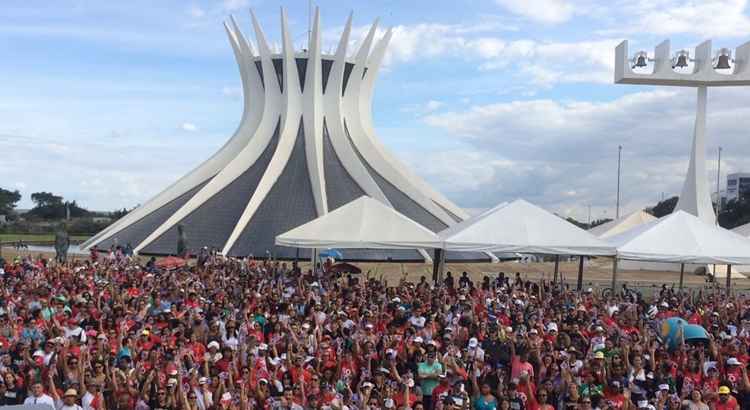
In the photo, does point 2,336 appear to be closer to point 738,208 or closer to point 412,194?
point 412,194

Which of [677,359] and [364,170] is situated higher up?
[364,170]

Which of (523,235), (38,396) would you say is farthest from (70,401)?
(523,235)

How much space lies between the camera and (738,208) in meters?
68.4

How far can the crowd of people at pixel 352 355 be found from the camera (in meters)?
8.21

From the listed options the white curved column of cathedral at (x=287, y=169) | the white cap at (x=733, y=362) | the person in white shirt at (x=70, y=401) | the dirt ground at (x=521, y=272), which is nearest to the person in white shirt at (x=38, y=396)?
the person in white shirt at (x=70, y=401)

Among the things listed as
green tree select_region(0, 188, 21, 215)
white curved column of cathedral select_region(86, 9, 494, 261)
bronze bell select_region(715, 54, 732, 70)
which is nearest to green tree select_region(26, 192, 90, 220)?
green tree select_region(0, 188, 21, 215)

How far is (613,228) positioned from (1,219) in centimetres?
5821

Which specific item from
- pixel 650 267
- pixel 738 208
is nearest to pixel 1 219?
pixel 650 267

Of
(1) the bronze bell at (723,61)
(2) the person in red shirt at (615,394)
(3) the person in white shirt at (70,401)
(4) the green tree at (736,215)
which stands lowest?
(3) the person in white shirt at (70,401)

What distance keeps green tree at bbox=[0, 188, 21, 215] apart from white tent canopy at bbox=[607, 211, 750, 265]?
74996 millimetres

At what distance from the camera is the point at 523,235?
53.0 feet

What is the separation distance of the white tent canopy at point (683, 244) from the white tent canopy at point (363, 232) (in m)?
3.79

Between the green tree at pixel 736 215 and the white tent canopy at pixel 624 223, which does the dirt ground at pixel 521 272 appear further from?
the green tree at pixel 736 215

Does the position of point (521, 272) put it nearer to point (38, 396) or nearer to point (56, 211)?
point (38, 396)
